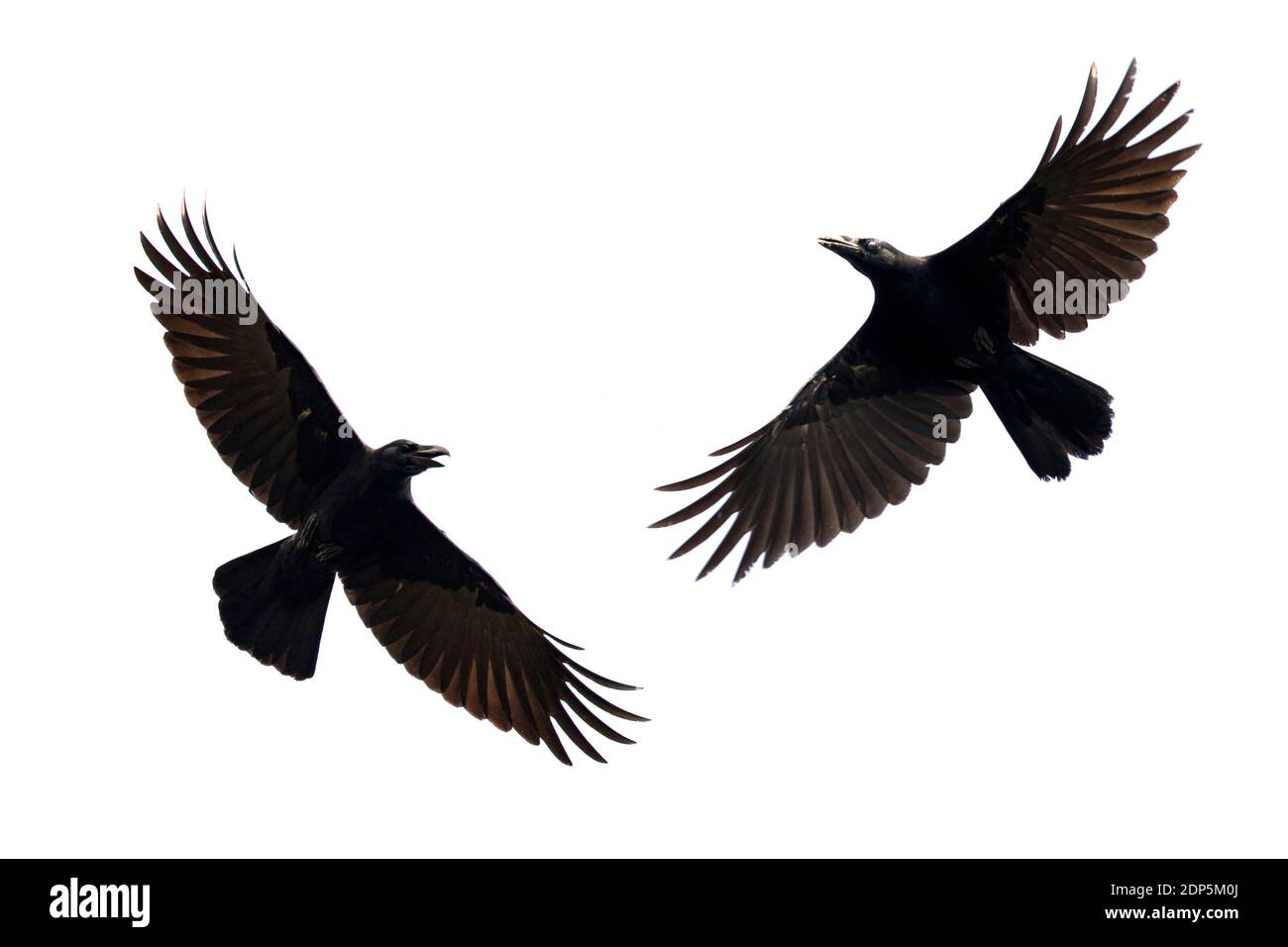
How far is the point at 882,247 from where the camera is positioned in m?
10.9

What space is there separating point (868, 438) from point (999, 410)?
928 mm

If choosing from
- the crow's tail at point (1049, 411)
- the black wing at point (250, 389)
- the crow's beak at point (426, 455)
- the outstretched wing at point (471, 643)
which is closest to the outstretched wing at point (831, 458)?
the crow's tail at point (1049, 411)

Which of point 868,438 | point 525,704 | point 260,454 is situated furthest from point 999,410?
point 260,454

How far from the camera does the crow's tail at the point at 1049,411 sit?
1066 cm

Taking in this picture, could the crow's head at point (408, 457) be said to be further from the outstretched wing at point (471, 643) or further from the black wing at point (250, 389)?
the outstretched wing at point (471, 643)

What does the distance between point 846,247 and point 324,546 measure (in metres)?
3.51

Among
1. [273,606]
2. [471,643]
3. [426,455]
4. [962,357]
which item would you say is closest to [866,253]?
[962,357]

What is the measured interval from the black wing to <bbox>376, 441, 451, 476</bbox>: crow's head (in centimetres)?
26

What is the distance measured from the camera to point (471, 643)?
36.6 ft

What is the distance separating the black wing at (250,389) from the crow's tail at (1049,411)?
3.77m

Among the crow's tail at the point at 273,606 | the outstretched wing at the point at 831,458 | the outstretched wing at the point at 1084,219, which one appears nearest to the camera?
the outstretched wing at the point at 1084,219
